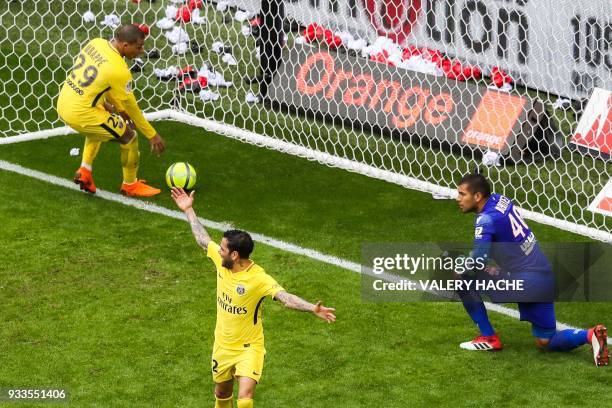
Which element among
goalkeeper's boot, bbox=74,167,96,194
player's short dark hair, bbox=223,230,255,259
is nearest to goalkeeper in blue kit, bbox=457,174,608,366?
player's short dark hair, bbox=223,230,255,259

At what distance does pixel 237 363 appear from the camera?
979cm


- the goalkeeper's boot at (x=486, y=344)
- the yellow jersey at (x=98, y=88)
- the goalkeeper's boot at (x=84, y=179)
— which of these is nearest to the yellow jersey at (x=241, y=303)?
the goalkeeper's boot at (x=486, y=344)

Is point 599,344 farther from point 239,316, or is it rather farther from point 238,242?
point 238,242

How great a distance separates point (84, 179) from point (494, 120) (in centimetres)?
405

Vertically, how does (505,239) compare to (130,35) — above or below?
below

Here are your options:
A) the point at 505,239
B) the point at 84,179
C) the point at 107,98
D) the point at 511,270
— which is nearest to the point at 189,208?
the point at 505,239

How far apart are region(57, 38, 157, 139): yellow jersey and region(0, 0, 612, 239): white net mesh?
2183 mm

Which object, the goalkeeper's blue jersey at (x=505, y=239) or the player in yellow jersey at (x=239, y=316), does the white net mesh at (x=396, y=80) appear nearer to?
the goalkeeper's blue jersey at (x=505, y=239)

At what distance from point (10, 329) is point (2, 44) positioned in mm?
6689

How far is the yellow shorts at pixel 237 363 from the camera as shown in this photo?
9728 mm

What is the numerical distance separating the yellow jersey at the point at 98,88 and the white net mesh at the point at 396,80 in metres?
2.18

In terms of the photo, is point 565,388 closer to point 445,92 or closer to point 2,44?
point 445,92

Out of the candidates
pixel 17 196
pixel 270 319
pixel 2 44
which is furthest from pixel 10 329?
pixel 2 44

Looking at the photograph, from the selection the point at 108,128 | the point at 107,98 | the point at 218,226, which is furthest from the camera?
the point at 107,98
